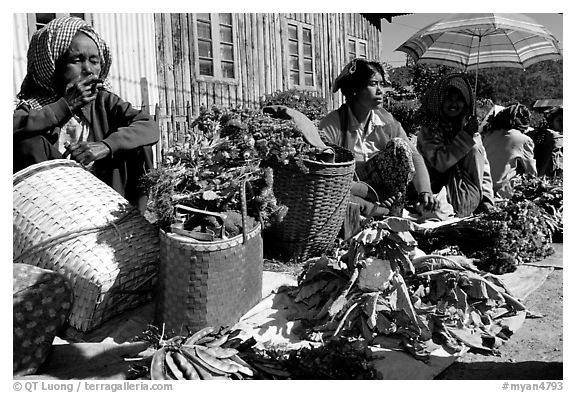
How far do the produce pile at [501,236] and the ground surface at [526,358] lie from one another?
735mm

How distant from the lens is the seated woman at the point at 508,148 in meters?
5.88

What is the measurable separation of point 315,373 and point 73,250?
4.57ft

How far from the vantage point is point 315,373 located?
224cm

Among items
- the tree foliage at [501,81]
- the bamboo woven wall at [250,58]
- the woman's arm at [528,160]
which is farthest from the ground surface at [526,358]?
the tree foliage at [501,81]

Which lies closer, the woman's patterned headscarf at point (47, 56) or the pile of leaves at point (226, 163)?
the pile of leaves at point (226, 163)

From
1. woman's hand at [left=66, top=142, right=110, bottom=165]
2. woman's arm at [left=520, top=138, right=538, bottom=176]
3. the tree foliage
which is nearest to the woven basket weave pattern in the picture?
woman's hand at [left=66, top=142, right=110, bottom=165]

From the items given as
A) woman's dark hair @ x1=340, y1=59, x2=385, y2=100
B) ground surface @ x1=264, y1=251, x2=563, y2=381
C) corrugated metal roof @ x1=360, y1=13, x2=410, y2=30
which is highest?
corrugated metal roof @ x1=360, y1=13, x2=410, y2=30

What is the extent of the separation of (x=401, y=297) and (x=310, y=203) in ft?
3.29

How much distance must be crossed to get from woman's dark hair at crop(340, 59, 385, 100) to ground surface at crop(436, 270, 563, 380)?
86.4 inches

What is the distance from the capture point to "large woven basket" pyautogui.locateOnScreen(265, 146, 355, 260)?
341cm

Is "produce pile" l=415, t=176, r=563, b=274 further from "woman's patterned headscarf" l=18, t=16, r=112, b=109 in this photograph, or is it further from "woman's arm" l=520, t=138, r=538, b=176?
"woman's patterned headscarf" l=18, t=16, r=112, b=109

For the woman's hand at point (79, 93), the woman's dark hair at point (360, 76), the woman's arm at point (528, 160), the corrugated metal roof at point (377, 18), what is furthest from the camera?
Answer: the corrugated metal roof at point (377, 18)

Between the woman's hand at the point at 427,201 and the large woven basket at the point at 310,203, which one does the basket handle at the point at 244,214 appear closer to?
the large woven basket at the point at 310,203
